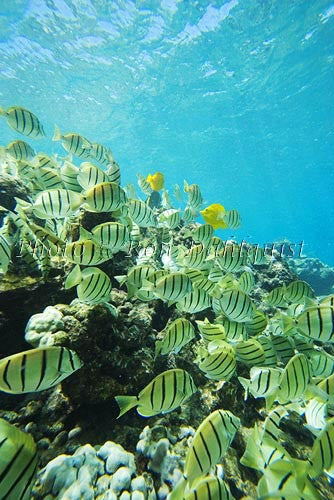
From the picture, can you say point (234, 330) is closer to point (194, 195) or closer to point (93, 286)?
point (93, 286)

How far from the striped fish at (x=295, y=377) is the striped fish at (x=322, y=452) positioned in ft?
1.70

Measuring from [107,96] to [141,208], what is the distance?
1022 inches

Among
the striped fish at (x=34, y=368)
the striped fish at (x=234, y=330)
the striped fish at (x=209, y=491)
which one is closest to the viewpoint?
the striped fish at (x=209, y=491)

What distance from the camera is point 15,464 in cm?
129

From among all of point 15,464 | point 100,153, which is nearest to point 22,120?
point 100,153

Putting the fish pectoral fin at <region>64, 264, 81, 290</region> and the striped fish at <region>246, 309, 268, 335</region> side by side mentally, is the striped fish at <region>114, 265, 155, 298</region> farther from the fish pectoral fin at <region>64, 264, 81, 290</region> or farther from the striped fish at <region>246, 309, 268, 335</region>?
the striped fish at <region>246, 309, 268, 335</region>

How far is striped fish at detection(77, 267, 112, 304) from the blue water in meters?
12.4

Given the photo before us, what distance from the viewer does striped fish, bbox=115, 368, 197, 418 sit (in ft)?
6.89

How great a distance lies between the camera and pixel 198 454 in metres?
1.75

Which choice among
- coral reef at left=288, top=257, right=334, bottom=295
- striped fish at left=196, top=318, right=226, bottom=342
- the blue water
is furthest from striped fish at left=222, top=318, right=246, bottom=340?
coral reef at left=288, top=257, right=334, bottom=295

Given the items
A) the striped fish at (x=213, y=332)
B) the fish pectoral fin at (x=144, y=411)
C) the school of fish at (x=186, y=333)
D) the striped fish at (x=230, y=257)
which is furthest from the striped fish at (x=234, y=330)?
the fish pectoral fin at (x=144, y=411)

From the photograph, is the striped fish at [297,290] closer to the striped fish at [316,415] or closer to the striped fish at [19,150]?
the striped fish at [316,415]

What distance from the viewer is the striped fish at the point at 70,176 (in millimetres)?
4457

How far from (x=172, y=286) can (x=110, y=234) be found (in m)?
0.98
